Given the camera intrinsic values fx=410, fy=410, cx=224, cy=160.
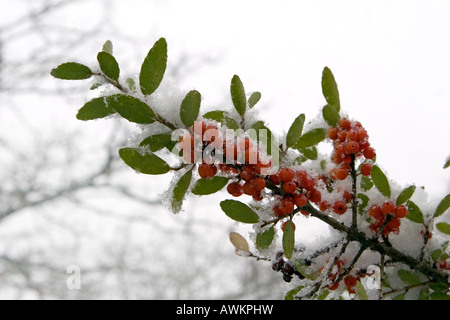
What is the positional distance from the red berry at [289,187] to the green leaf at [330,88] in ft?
0.83

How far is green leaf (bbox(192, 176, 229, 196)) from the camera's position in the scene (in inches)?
34.3

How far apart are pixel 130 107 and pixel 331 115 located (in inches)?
18.3

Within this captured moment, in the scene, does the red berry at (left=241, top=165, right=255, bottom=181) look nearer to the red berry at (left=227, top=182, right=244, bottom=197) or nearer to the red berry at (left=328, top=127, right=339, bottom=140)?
the red berry at (left=227, top=182, right=244, bottom=197)

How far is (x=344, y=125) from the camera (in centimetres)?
97

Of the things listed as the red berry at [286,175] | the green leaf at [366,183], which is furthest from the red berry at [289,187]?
the green leaf at [366,183]

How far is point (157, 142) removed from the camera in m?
0.85

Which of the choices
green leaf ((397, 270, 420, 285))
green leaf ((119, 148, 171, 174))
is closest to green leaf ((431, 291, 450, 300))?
green leaf ((397, 270, 420, 285))

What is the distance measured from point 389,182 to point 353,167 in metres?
0.17

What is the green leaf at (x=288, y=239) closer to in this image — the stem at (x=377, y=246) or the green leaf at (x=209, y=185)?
the stem at (x=377, y=246)

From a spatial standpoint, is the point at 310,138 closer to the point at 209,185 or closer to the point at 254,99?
the point at 254,99

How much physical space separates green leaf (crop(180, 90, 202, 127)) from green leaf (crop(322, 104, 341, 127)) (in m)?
0.31

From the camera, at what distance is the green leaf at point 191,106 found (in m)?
0.81

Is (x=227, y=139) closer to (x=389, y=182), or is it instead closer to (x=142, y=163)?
(x=142, y=163)

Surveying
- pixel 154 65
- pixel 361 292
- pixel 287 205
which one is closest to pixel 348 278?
pixel 361 292
